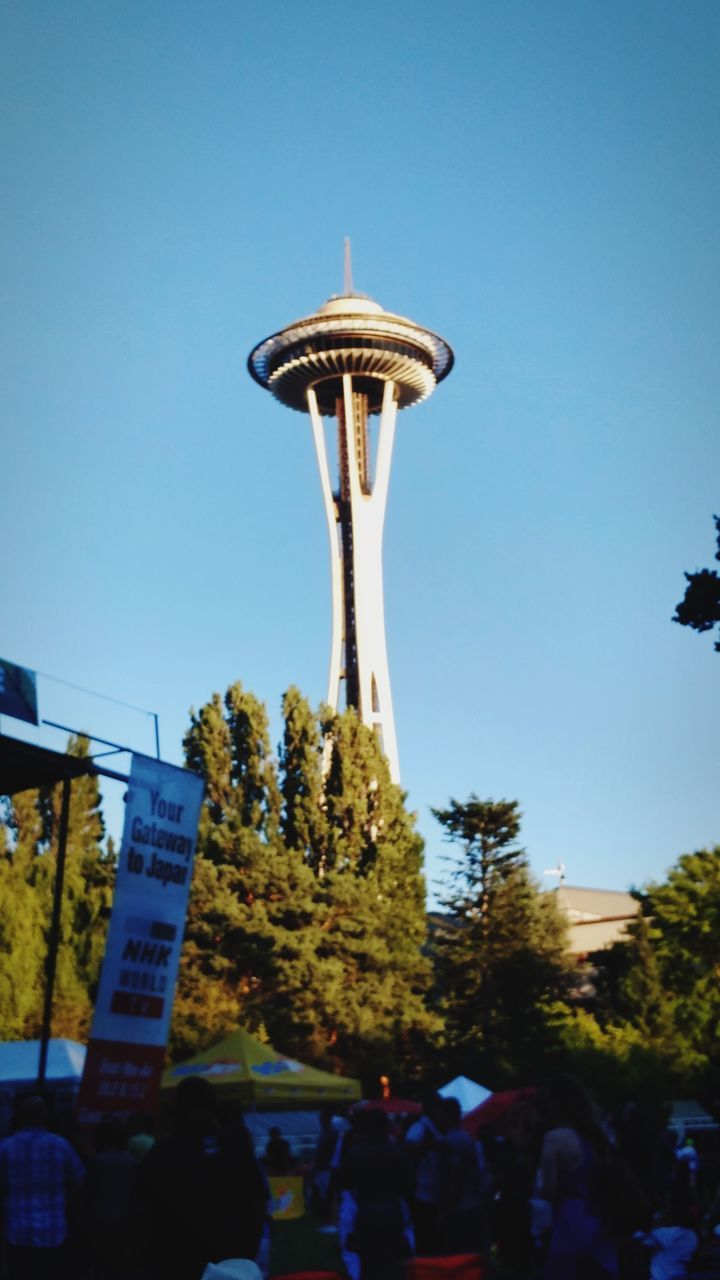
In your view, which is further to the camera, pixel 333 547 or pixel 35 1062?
pixel 333 547

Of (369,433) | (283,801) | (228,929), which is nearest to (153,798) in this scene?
(228,929)

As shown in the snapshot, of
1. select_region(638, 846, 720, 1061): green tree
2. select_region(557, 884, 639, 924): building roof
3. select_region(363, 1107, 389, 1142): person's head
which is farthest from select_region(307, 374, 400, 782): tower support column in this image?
select_region(363, 1107, 389, 1142): person's head

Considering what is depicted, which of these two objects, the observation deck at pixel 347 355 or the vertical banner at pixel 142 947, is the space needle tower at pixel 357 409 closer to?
the observation deck at pixel 347 355

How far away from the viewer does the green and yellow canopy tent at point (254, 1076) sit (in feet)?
54.6

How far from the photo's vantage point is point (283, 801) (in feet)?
139

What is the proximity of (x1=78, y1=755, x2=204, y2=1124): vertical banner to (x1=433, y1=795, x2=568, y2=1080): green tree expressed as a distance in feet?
103

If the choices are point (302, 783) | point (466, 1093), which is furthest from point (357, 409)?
point (466, 1093)

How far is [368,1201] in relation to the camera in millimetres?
8078

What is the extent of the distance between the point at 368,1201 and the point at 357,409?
63351 mm

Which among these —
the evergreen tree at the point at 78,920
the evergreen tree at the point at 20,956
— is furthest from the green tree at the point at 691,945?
the evergreen tree at the point at 20,956

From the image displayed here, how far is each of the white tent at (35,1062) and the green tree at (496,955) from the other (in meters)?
23.4

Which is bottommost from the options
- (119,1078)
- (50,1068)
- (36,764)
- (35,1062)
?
(119,1078)

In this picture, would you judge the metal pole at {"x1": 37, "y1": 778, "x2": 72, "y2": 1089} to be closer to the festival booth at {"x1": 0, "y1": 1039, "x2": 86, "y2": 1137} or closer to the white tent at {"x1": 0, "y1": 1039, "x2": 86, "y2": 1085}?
the festival booth at {"x1": 0, "y1": 1039, "x2": 86, "y2": 1137}

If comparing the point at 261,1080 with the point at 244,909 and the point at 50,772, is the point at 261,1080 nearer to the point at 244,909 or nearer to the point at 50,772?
A: the point at 50,772
